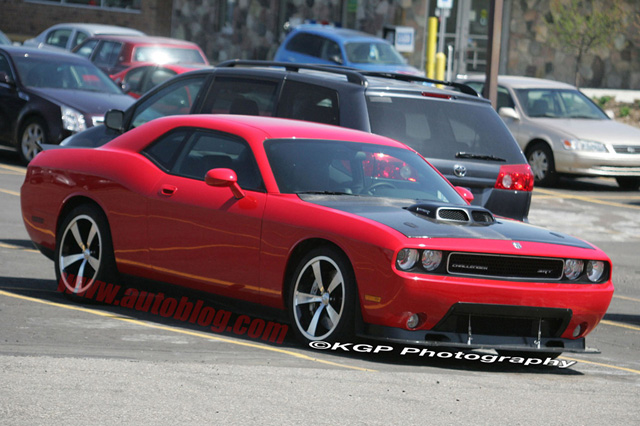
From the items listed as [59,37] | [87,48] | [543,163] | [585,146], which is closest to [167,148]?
[585,146]

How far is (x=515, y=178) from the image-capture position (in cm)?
1062

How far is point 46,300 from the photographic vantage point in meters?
8.66

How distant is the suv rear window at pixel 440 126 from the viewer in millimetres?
10375

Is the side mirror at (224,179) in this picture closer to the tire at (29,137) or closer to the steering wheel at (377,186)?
the steering wheel at (377,186)

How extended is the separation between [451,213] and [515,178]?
10.5ft

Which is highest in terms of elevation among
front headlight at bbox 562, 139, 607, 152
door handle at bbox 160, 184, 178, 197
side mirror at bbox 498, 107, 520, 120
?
door handle at bbox 160, 184, 178, 197

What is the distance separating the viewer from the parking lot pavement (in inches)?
221

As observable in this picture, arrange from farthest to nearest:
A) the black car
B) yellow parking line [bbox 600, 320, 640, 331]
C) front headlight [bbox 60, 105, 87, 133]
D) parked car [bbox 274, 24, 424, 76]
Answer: parked car [bbox 274, 24, 424, 76]
the black car
front headlight [bbox 60, 105, 87, 133]
yellow parking line [bbox 600, 320, 640, 331]

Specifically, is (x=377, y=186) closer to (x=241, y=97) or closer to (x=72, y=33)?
(x=241, y=97)

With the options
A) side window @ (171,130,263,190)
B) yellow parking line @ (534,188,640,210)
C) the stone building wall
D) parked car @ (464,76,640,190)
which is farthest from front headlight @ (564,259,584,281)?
the stone building wall

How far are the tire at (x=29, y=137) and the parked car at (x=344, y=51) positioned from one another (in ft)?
28.8

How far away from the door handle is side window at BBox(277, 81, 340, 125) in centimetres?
242

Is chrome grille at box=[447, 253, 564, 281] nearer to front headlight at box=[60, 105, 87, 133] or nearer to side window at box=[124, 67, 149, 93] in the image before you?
front headlight at box=[60, 105, 87, 133]

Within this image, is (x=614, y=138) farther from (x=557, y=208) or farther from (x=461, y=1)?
(x=461, y=1)
